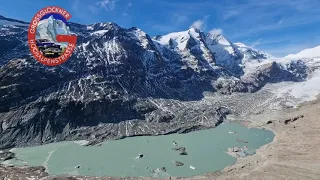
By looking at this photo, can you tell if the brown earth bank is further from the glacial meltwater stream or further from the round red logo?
the round red logo

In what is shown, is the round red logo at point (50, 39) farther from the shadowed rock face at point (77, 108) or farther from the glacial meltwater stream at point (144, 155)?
the glacial meltwater stream at point (144, 155)

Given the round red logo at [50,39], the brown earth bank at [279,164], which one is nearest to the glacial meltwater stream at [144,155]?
the brown earth bank at [279,164]

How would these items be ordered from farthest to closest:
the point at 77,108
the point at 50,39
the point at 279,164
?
the point at 77,108 → the point at 50,39 → the point at 279,164

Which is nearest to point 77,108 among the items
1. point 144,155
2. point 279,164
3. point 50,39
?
point 50,39

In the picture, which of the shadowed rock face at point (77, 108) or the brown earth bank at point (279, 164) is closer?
the brown earth bank at point (279, 164)

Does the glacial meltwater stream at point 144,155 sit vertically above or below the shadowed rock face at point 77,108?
below

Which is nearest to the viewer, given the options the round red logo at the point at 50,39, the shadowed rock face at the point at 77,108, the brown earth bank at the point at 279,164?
the round red logo at the point at 50,39

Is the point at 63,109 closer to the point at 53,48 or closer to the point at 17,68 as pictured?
the point at 17,68

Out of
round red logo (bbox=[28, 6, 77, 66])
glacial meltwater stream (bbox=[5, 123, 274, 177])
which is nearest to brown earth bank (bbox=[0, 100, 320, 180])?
glacial meltwater stream (bbox=[5, 123, 274, 177])

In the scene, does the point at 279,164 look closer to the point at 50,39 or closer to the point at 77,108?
the point at 50,39
